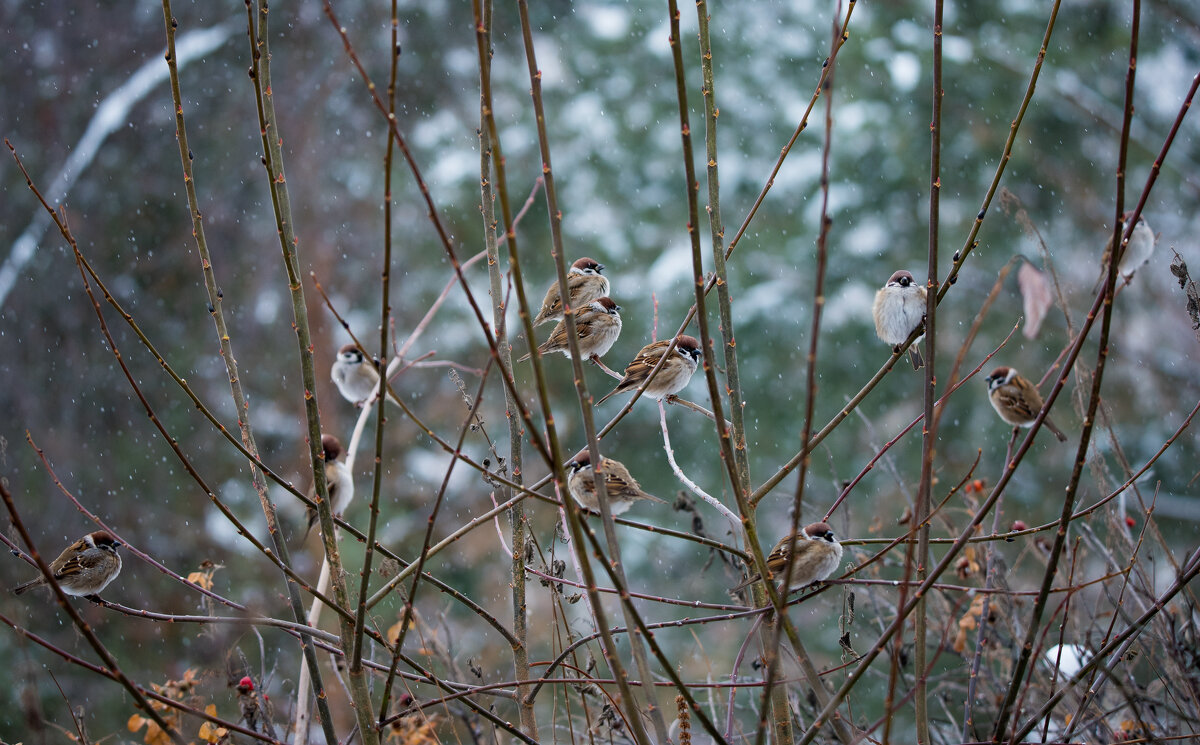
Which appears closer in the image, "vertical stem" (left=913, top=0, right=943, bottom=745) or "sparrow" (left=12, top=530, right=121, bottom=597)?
"vertical stem" (left=913, top=0, right=943, bottom=745)

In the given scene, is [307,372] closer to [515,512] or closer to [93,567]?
[515,512]

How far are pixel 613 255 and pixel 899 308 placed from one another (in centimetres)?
520

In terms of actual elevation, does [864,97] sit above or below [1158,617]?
above

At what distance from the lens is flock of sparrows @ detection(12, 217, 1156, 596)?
2705 mm

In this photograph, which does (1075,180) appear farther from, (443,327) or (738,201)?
(443,327)

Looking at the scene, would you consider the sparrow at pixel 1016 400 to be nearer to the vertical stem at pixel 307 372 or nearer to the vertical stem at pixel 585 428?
the vertical stem at pixel 585 428

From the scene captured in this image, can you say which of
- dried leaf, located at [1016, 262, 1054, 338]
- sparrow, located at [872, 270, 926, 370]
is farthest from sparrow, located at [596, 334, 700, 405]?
dried leaf, located at [1016, 262, 1054, 338]

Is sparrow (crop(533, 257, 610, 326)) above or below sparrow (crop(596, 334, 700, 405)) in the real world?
above

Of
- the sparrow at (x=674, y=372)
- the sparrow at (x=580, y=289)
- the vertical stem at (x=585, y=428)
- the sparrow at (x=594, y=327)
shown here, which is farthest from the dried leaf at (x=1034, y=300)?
the sparrow at (x=580, y=289)

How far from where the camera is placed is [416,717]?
8.70 ft

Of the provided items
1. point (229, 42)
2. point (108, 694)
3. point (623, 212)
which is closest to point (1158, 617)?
point (623, 212)

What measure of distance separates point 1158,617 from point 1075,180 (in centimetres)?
690

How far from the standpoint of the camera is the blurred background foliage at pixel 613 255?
777 centimetres

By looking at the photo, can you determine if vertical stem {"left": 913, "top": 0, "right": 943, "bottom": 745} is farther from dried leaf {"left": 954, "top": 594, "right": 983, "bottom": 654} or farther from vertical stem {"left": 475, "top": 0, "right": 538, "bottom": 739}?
dried leaf {"left": 954, "top": 594, "right": 983, "bottom": 654}
